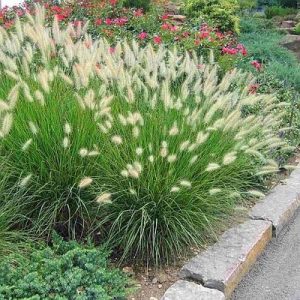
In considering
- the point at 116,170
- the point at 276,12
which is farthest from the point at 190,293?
the point at 276,12

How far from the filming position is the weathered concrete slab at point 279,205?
385cm

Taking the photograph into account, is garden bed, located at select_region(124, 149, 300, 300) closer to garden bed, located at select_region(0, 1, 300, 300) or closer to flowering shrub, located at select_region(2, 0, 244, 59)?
garden bed, located at select_region(0, 1, 300, 300)

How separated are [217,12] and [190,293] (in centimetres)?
739

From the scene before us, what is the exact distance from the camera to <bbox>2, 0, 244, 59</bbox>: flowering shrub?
22.0 ft

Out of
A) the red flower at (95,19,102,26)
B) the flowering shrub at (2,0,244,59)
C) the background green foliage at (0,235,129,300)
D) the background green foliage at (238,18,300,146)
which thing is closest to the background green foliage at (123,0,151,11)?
the flowering shrub at (2,0,244,59)

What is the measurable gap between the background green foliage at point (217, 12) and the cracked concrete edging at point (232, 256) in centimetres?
579

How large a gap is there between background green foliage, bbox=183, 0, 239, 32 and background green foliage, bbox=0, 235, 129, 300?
6.96m

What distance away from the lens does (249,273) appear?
3.38m

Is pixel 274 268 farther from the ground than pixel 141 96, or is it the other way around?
pixel 141 96

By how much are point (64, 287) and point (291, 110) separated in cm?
373

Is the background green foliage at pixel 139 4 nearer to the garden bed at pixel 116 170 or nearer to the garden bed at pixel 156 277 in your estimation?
the garden bed at pixel 116 170

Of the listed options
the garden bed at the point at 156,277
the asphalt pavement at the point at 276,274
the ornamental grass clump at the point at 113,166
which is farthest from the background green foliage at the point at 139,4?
the garden bed at the point at 156,277

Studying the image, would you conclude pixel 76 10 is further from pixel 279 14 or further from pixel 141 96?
pixel 279 14

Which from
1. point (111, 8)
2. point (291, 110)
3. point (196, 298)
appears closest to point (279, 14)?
point (111, 8)
